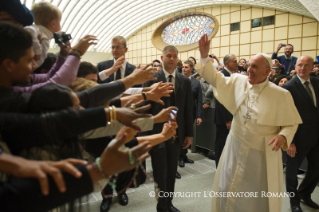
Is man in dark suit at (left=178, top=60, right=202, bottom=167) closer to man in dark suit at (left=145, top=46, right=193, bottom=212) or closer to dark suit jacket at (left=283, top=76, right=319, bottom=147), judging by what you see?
man in dark suit at (left=145, top=46, right=193, bottom=212)

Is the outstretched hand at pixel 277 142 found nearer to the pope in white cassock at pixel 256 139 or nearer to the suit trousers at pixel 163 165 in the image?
the pope in white cassock at pixel 256 139

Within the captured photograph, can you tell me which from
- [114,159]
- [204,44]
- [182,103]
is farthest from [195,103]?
[114,159]

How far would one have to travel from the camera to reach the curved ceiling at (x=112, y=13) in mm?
12571

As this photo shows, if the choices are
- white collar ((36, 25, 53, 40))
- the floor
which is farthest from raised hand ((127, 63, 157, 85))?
the floor

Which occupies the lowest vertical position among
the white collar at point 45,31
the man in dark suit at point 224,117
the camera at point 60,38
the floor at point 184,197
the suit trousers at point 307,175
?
the floor at point 184,197

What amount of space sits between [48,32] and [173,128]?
1080mm

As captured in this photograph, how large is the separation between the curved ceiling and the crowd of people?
360 inches

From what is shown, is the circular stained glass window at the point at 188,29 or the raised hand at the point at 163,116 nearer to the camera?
the raised hand at the point at 163,116

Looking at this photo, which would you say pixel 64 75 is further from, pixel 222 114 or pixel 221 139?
pixel 221 139

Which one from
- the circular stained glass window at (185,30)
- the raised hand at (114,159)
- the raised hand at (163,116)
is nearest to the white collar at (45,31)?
the raised hand at (163,116)

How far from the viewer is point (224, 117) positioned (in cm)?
377

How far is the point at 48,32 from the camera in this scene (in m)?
1.47

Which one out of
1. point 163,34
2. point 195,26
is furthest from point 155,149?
point 163,34

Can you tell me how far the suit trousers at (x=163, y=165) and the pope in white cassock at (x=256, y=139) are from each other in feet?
1.87
